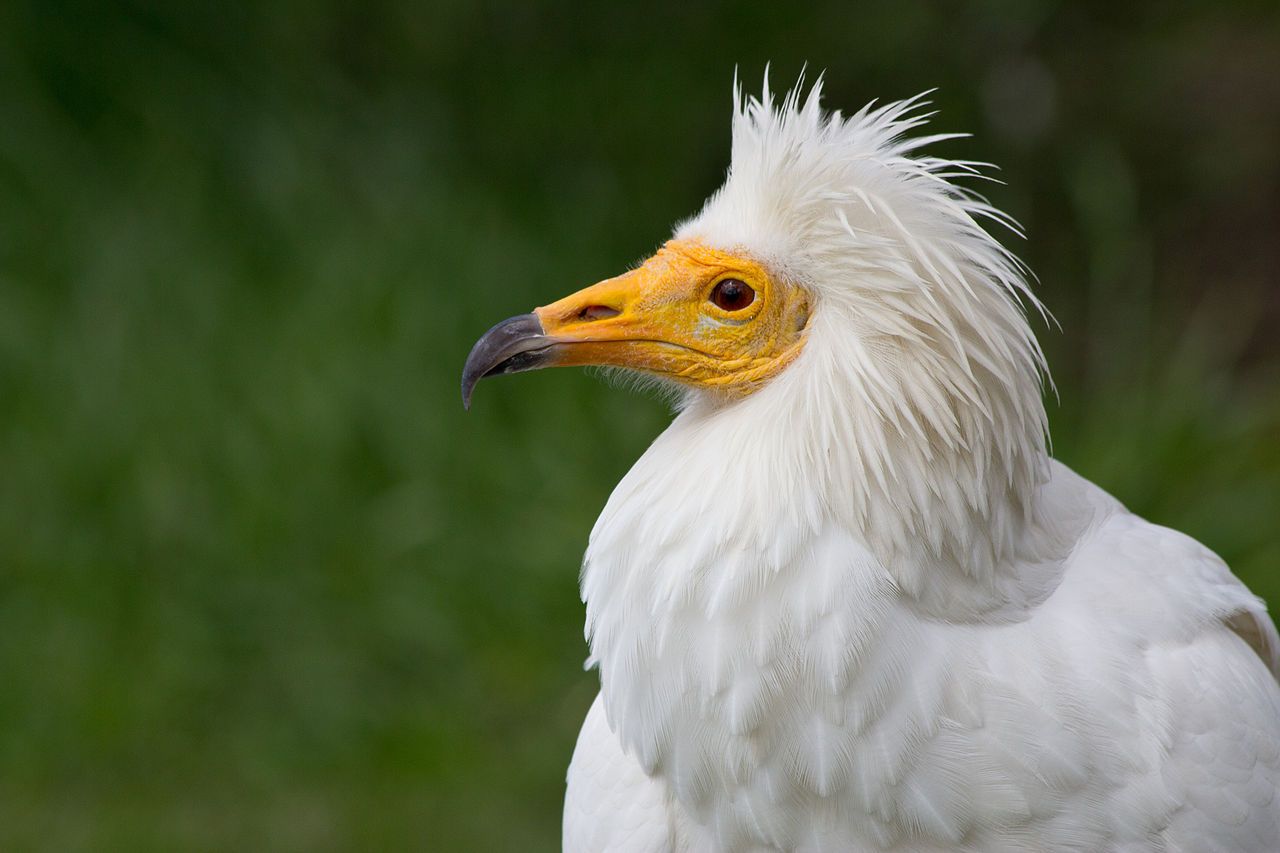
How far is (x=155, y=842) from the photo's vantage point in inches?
184

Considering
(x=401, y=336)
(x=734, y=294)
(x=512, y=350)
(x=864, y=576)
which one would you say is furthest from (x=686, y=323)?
(x=401, y=336)

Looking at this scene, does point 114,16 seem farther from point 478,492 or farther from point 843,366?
point 843,366

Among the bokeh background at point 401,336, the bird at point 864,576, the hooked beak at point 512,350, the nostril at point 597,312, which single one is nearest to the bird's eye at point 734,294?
the bird at point 864,576

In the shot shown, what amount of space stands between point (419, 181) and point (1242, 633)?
13.7 ft

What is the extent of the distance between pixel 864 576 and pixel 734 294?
0.51 meters

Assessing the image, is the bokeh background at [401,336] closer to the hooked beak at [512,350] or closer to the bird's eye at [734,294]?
the hooked beak at [512,350]

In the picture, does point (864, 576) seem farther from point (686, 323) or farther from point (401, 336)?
point (401, 336)

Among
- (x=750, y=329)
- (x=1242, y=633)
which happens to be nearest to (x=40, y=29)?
(x=750, y=329)

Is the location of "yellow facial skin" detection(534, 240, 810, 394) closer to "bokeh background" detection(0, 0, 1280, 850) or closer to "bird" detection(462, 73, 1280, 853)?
"bird" detection(462, 73, 1280, 853)

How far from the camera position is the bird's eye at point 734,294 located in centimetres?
237

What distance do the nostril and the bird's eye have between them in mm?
171

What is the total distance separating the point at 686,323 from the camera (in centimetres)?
243

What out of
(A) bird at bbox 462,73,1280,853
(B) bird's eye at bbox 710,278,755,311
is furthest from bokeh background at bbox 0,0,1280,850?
(B) bird's eye at bbox 710,278,755,311

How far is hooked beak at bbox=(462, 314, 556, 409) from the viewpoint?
7.84 ft
